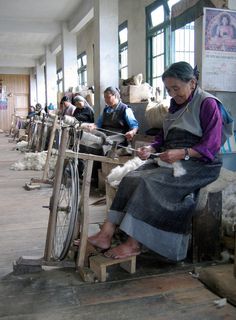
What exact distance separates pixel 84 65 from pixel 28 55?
4.71 meters

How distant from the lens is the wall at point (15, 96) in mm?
19531

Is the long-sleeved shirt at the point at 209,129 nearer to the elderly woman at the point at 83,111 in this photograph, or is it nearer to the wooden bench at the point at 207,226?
the wooden bench at the point at 207,226

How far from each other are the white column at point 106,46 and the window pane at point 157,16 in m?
0.94

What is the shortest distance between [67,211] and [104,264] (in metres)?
0.39

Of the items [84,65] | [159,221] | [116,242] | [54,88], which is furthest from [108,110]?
[54,88]

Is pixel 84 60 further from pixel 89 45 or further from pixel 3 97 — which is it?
pixel 3 97

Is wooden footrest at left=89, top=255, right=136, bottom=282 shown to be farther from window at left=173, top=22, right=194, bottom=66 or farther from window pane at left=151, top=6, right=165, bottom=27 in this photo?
window pane at left=151, top=6, right=165, bottom=27

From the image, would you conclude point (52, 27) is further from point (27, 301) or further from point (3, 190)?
point (27, 301)

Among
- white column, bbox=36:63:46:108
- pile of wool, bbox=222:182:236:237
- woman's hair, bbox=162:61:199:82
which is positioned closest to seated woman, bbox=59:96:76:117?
pile of wool, bbox=222:182:236:237

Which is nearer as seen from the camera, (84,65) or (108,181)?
(108,181)

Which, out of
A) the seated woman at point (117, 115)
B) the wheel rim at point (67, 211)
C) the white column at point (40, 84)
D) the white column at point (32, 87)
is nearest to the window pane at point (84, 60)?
the white column at point (40, 84)

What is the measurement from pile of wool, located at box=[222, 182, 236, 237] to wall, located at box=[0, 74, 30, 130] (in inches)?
718

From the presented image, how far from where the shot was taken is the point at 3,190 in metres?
4.50

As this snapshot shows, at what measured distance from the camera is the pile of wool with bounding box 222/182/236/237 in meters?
2.35
